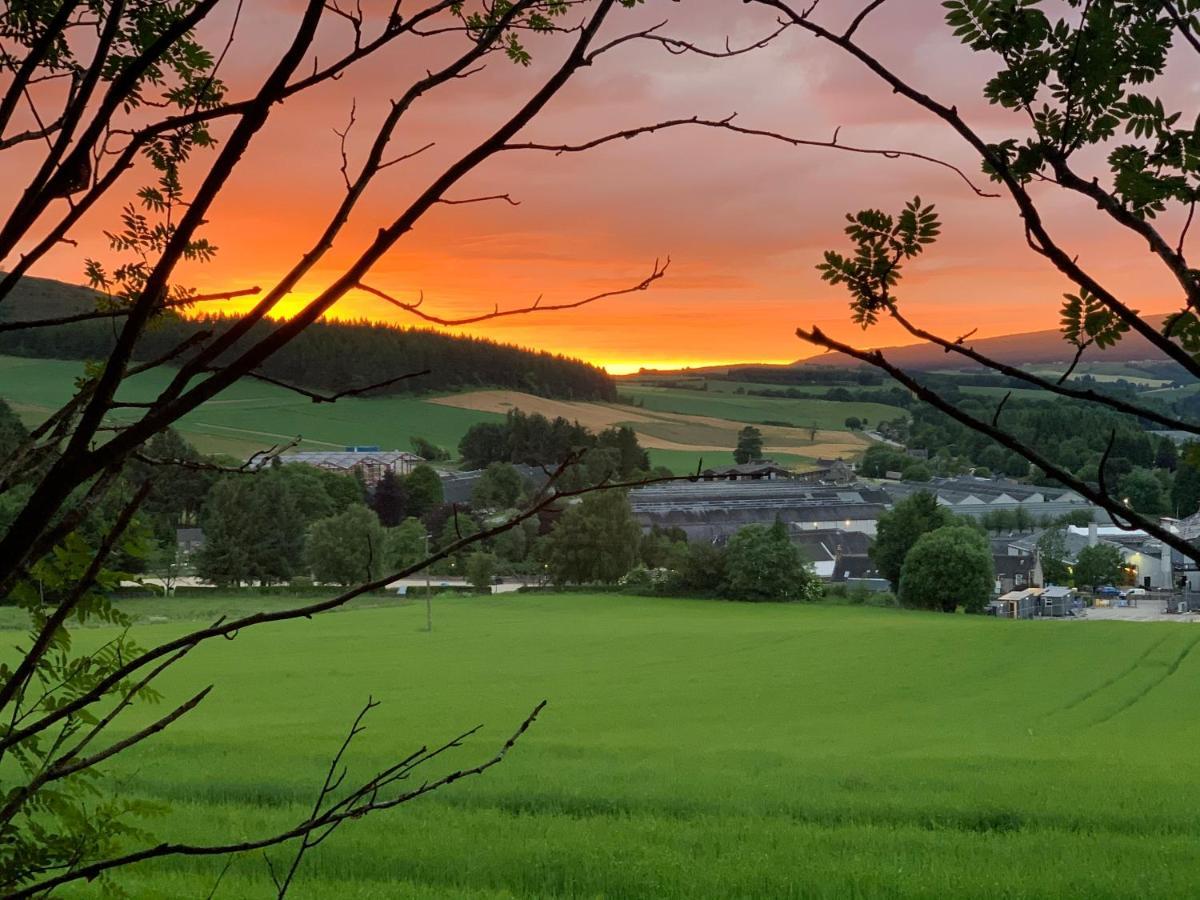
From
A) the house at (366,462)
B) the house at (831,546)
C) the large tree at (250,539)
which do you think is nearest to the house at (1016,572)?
the house at (831,546)

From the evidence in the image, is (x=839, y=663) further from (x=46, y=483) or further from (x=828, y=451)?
(x=828, y=451)

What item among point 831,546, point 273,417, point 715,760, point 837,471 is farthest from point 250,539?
point 837,471

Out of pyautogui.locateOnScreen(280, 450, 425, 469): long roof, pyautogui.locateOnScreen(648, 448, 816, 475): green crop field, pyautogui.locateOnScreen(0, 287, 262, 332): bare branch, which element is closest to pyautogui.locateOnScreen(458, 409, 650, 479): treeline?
pyautogui.locateOnScreen(648, 448, 816, 475): green crop field

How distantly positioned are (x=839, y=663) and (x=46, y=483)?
3061 centimetres

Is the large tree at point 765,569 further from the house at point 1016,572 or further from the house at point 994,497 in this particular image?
the house at point 994,497

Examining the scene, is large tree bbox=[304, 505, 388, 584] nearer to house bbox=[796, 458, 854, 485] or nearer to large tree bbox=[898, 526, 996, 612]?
large tree bbox=[898, 526, 996, 612]

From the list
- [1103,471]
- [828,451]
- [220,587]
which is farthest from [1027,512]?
[1103,471]

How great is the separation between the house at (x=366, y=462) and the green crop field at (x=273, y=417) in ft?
6.05

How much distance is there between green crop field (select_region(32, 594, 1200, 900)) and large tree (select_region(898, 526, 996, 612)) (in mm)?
13337

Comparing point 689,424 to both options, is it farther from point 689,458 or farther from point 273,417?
point 273,417

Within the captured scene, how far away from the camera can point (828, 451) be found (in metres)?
101

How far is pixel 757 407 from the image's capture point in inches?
4166

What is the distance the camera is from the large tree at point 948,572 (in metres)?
52.2

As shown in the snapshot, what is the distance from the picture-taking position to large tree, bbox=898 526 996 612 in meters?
52.2
